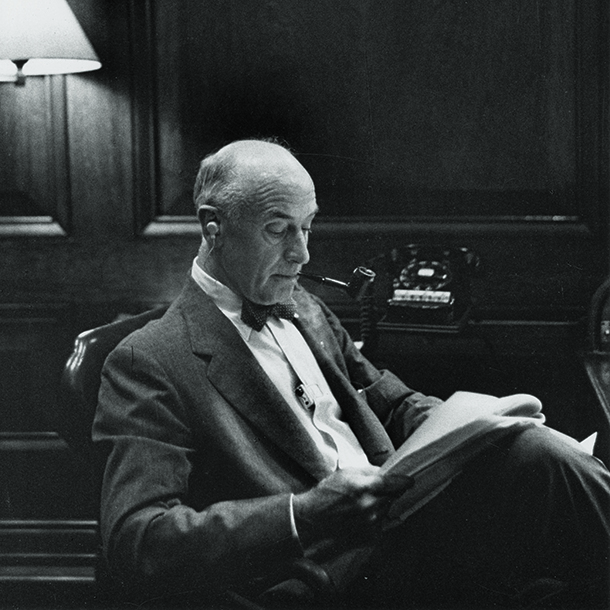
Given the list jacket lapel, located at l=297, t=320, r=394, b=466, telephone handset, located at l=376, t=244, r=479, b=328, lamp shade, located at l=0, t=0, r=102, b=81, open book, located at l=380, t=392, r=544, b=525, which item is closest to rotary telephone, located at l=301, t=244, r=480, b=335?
telephone handset, located at l=376, t=244, r=479, b=328

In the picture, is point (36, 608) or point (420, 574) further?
point (36, 608)

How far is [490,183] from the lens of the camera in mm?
2555

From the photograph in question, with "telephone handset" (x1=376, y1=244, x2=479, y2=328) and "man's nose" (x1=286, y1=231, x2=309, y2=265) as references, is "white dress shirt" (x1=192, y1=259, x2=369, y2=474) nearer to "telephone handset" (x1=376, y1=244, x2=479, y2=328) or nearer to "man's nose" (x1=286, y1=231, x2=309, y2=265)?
"man's nose" (x1=286, y1=231, x2=309, y2=265)

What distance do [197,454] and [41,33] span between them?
4.21 ft

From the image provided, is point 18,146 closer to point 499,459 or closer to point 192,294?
point 192,294

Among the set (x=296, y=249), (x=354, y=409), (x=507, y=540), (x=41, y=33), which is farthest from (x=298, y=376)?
(x=41, y=33)

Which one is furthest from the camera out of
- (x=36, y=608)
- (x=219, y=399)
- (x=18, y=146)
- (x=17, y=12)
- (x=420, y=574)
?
(x=36, y=608)

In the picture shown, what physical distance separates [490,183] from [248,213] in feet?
3.70

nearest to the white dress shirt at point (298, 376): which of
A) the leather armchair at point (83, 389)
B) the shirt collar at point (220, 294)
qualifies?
the shirt collar at point (220, 294)

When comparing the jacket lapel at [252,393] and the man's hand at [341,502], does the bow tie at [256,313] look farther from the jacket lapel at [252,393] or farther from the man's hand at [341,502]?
the man's hand at [341,502]

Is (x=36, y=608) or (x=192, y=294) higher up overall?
(x=192, y=294)

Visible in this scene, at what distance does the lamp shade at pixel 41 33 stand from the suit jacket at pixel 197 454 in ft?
3.12

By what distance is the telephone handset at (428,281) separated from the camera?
2.43 metres

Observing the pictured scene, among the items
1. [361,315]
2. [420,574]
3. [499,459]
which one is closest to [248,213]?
[499,459]
